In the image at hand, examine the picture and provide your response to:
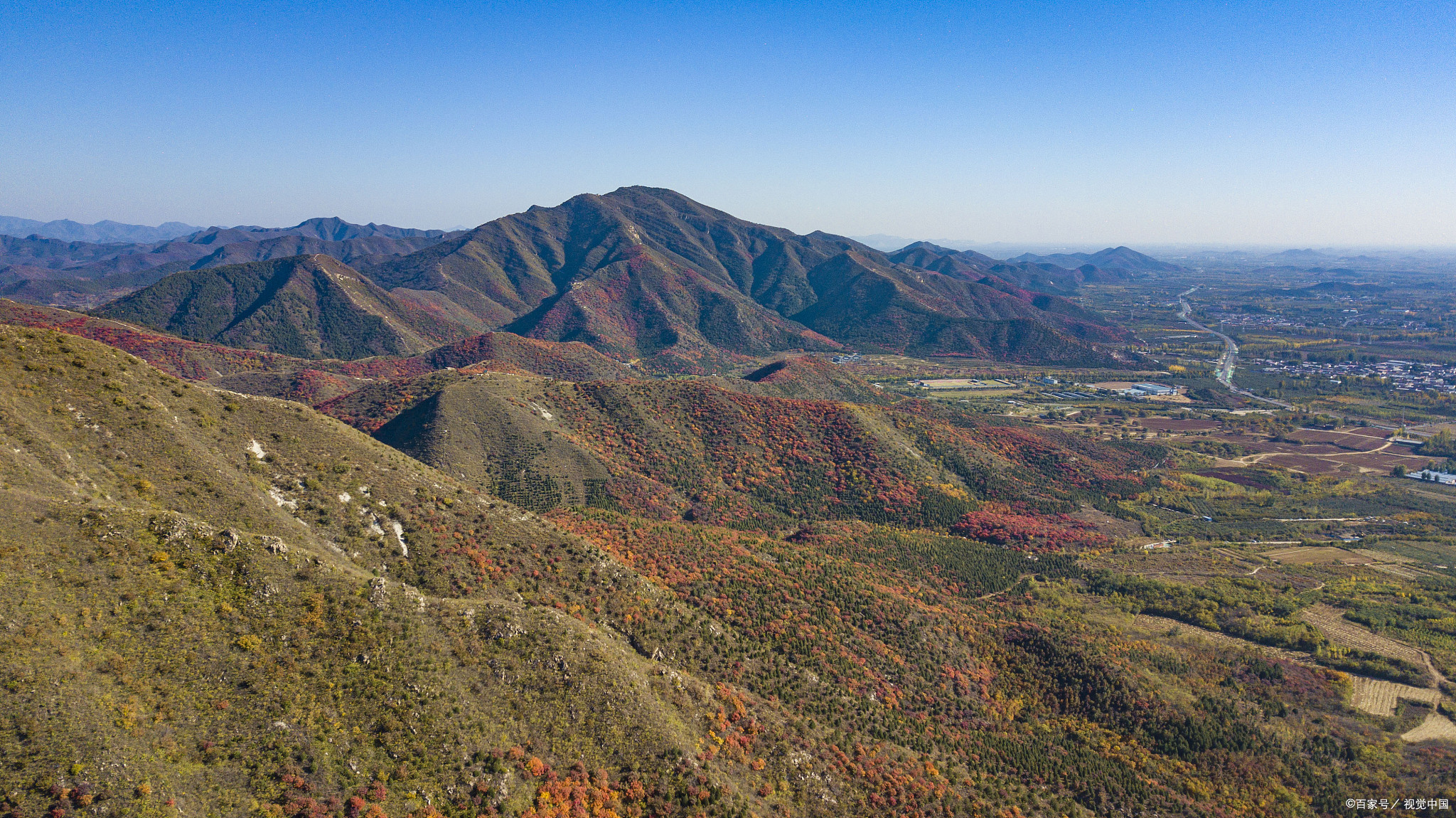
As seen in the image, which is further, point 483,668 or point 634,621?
point 634,621

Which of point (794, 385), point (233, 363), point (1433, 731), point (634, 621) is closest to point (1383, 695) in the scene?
point (1433, 731)

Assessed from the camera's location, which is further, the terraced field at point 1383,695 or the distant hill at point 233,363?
the distant hill at point 233,363

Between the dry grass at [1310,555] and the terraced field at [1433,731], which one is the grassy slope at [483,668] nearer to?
the terraced field at [1433,731]

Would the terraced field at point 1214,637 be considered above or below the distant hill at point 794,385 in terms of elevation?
below

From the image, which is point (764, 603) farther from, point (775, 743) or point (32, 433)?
point (32, 433)

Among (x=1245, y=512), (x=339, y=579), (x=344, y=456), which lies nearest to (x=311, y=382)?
(x=344, y=456)

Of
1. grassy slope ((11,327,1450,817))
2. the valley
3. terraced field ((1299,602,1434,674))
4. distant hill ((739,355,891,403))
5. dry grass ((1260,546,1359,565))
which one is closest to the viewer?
grassy slope ((11,327,1450,817))

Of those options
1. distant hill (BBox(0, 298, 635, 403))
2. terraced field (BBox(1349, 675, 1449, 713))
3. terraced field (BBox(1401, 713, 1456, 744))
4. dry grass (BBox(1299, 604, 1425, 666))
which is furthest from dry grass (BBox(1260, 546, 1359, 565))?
distant hill (BBox(0, 298, 635, 403))

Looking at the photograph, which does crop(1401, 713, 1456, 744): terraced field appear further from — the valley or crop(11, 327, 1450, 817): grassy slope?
crop(11, 327, 1450, 817): grassy slope

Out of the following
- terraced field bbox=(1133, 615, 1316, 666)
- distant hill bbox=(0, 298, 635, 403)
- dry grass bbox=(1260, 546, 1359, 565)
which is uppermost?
distant hill bbox=(0, 298, 635, 403)

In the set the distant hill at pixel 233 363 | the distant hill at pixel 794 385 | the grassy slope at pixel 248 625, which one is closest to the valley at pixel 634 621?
the grassy slope at pixel 248 625

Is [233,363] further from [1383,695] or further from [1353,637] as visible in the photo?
[1353,637]
